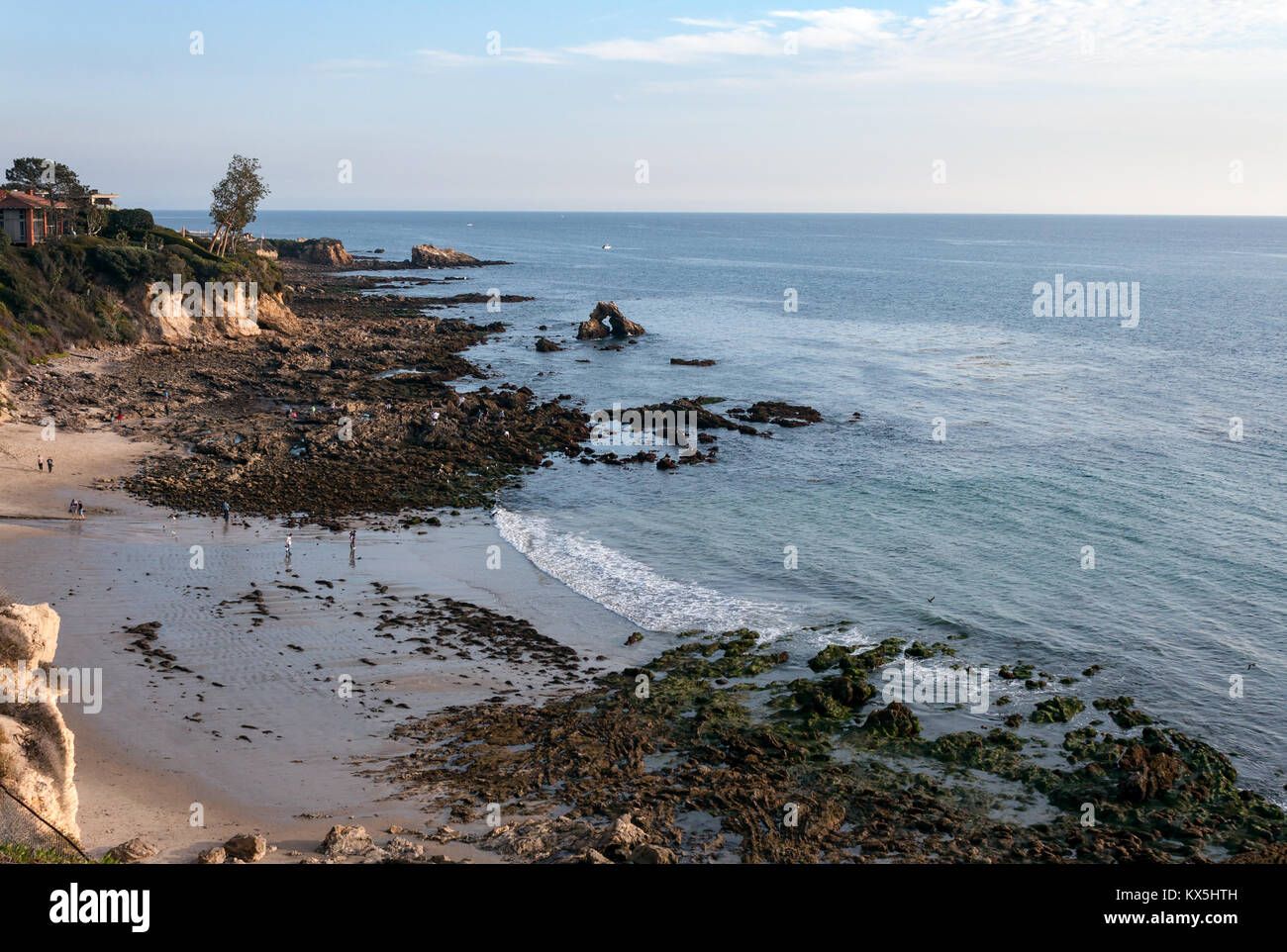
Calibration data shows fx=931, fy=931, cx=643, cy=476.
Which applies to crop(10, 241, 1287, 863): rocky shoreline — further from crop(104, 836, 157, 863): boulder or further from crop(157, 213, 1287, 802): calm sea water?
crop(157, 213, 1287, 802): calm sea water

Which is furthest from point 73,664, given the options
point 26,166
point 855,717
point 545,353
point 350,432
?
point 26,166

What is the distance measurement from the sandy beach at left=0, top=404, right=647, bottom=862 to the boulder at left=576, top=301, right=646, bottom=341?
54.1m

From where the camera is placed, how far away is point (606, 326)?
307 feet

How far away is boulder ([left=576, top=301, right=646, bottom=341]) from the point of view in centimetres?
9238

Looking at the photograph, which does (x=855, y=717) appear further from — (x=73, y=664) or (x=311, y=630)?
(x=73, y=664)

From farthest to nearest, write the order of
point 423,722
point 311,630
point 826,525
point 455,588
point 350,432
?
point 350,432, point 826,525, point 455,588, point 311,630, point 423,722

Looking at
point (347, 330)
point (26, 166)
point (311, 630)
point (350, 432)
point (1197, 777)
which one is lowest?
point (1197, 777)

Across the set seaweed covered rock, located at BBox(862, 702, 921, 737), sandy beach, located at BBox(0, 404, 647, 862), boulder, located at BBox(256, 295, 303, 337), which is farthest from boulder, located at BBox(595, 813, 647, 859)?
boulder, located at BBox(256, 295, 303, 337)

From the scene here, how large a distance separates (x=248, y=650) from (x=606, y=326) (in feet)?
229

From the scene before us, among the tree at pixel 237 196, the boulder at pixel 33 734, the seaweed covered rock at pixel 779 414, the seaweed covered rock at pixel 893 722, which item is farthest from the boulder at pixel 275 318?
the seaweed covered rock at pixel 893 722

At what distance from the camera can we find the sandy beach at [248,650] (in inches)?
802

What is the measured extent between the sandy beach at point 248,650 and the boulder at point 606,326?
54.1 meters

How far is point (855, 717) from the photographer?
83.5 feet
